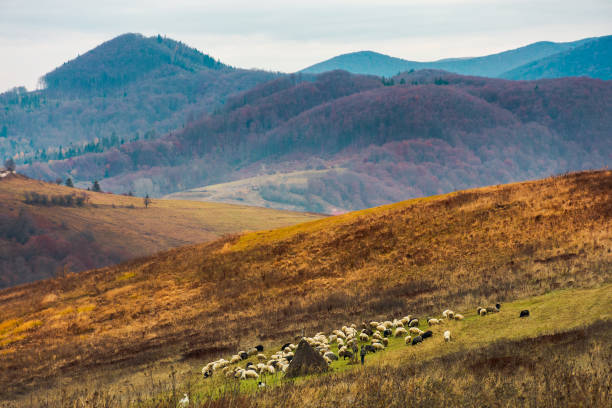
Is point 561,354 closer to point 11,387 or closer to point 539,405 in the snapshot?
point 539,405

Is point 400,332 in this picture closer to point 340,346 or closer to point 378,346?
point 378,346

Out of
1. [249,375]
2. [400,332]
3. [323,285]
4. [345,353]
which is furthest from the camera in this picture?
[323,285]

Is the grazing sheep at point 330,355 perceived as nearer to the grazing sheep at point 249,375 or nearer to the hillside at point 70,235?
the grazing sheep at point 249,375

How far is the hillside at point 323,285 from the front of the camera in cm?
2627

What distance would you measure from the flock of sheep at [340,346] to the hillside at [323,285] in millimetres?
1968

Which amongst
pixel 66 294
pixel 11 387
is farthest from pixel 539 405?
pixel 66 294

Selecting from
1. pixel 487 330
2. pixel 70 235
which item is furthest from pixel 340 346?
pixel 70 235

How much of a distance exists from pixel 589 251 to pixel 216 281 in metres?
30.6

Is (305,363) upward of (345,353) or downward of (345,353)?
upward

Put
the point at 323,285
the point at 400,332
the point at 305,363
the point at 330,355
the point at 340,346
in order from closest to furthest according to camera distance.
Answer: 1. the point at 305,363
2. the point at 330,355
3. the point at 340,346
4. the point at 400,332
5. the point at 323,285

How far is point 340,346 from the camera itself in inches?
757

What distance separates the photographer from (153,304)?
149ft

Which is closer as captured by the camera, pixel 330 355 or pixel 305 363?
pixel 305 363

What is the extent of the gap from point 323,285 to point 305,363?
2408cm
